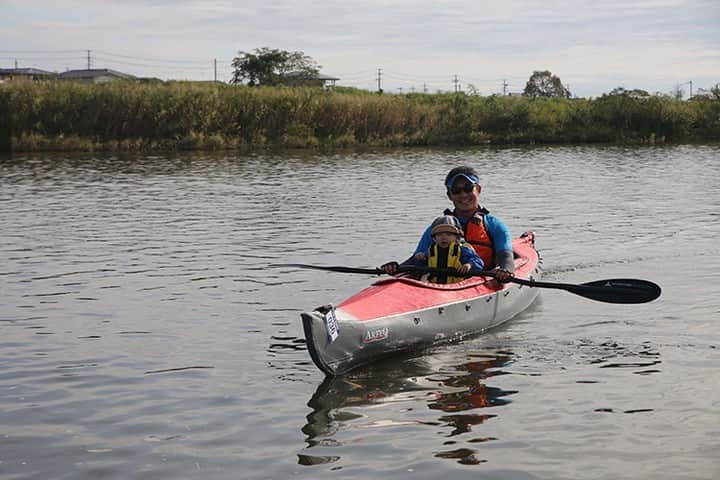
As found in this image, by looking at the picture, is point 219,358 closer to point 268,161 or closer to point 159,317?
point 159,317

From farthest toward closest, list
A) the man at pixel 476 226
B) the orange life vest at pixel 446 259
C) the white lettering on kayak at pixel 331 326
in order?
the man at pixel 476 226 < the orange life vest at pixel 446 259 < the white lettering on kayak at pixel 331 326

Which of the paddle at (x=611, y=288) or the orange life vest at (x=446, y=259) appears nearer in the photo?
the paddle at (x=611, y=288)

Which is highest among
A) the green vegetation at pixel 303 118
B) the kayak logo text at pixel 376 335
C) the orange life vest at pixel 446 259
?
the green vegetation at pixel 303 118

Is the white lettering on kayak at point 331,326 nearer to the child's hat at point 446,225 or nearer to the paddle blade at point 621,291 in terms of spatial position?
the child's hat at point 446,225

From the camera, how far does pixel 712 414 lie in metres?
6.73

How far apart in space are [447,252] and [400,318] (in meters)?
1.35

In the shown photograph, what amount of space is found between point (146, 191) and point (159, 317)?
41.8ft

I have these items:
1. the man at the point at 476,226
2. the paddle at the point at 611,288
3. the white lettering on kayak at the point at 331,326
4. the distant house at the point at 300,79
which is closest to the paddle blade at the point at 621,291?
the paddle at the point at 611,288

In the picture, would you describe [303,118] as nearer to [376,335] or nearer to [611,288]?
[611,288]

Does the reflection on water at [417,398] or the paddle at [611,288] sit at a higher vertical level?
the paddle at [611,288]

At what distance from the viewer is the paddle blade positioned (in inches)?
363

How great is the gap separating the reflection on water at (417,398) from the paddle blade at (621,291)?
1.25m

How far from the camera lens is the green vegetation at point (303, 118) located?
3597cm

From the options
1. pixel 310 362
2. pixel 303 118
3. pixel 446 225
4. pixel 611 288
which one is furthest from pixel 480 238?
pixel 303 118
